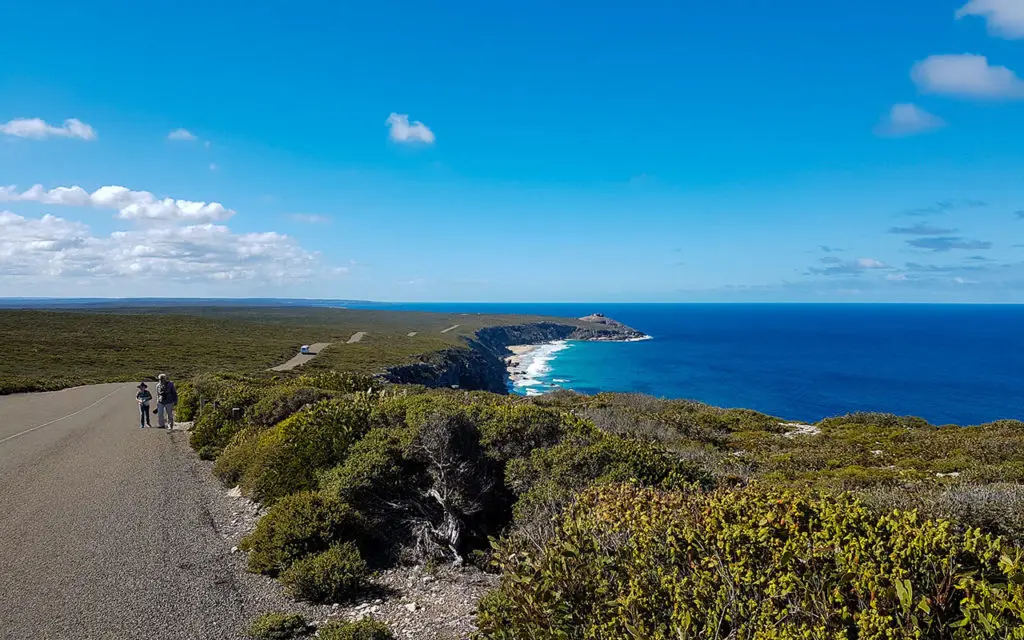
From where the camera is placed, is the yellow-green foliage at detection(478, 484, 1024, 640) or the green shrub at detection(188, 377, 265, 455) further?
the green shrub at detection(188, 377, 265, 455)

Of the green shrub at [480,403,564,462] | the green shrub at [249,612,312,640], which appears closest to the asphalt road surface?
the green shrub at [480,403,564,462]

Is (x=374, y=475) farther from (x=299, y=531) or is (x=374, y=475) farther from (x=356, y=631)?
(x=356, y=631)

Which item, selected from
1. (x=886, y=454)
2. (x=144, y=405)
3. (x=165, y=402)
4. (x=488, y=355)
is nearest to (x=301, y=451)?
(x=165, y=402)

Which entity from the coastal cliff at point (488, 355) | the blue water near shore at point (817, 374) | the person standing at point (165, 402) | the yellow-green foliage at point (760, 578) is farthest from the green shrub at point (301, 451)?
the blue water near shore at point (817, 374)

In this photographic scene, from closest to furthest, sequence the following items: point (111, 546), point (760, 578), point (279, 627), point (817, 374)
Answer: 1. point (760, 578)
2. point (279, 627)
3. point (111, 546)
4. point (817, 374)

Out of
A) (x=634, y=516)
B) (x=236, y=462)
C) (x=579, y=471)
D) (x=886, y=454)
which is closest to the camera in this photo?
(x=634, y=516)

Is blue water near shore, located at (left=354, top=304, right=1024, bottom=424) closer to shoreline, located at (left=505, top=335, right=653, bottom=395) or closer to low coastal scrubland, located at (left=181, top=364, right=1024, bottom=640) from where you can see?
shoreline, located at (left=505, top=335, right=653, bottom=395)
